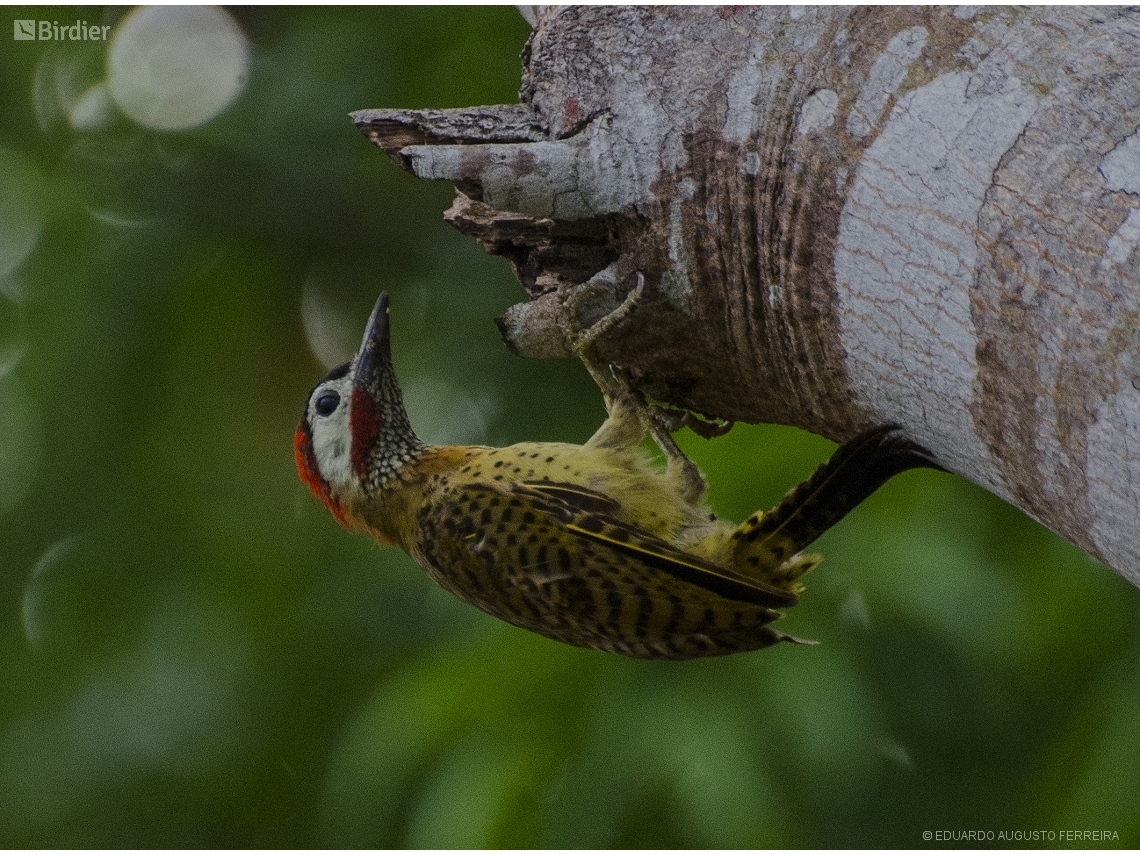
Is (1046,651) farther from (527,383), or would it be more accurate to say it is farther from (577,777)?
(527,383)

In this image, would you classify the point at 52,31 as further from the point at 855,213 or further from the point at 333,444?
the point at 855,213

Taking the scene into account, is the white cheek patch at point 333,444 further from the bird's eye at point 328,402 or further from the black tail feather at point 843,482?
the black tail feather at point 843,482

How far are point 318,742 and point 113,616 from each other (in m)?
0.95

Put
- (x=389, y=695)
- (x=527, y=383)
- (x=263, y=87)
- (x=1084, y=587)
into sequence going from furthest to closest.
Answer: (x=263, y=87) → (x=527, y=383) → (x=389, y=695) → (x=1084, y=587)

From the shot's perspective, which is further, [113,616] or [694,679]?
[113,616]

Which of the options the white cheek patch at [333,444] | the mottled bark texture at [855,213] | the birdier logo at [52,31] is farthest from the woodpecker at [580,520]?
the birdier logo at [52,31]

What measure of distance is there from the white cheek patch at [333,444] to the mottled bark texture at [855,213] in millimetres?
946

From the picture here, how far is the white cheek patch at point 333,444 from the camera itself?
126 inches

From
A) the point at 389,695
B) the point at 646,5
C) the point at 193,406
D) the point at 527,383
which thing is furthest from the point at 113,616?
the point at 646,5

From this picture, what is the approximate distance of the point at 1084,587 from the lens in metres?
2.86

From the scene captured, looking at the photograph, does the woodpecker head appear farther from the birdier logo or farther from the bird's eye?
the birdier logo

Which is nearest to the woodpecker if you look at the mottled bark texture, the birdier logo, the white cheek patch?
the white cheek patch

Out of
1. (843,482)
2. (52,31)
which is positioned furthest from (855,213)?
(52,31)

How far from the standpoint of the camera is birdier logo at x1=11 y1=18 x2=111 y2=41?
4.04 metres
